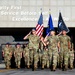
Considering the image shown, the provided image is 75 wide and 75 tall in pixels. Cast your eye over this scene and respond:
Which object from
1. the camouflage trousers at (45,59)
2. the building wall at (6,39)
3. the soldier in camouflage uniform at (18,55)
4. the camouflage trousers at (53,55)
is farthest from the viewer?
the building wall at (6,39)

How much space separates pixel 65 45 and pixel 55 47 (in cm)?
62

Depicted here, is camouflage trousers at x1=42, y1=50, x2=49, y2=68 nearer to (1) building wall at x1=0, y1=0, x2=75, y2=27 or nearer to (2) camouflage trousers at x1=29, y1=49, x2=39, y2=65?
(2) camouflage trousers at x1=29, y1=49, x2=39, y2=65

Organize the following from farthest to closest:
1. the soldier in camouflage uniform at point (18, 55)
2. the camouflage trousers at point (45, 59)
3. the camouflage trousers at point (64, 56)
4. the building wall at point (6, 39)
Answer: the building wall at point (6, 39) → the soldier in camouflage uniform at point (18, 55) → the camouflage trousers at point (45, 59) → the camouflage trousers at point (64, 56)

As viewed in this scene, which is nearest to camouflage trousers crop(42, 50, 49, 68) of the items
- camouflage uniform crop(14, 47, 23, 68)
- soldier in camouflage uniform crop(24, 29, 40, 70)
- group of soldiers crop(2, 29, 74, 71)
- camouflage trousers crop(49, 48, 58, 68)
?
group of soldiers crop(2, 29, 74, 71)

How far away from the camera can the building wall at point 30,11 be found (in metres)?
30.6

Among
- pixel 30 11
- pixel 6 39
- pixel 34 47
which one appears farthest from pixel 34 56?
pixel 6 39

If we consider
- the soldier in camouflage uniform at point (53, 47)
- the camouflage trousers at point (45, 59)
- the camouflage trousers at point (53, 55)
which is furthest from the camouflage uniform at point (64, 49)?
the camouflage trousers at point (45, 59)

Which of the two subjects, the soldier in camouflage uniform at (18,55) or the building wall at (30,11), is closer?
the soldier in camouflage uniform at (18,55)

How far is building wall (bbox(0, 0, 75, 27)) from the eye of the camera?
30.6 meters

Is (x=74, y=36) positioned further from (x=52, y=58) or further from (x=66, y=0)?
(x=52, y=58)

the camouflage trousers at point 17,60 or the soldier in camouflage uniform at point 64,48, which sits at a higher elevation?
the soldier in camouflage uniform at point 64,48

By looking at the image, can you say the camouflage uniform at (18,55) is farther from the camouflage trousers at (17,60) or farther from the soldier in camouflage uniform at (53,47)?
the soldier in camouflage uniform at (53,47)

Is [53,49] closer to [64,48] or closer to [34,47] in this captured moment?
[64,48]

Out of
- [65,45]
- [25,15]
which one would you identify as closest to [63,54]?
[65,45]
